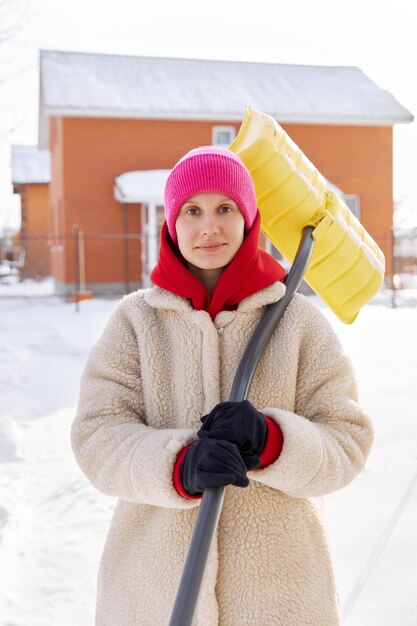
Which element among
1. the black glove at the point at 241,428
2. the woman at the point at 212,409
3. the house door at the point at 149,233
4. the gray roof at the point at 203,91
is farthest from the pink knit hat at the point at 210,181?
the gray roof at the point at 203,91

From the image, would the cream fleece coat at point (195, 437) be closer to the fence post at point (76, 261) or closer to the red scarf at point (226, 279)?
the red scarf at point (226, 279)

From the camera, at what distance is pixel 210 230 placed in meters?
1.58

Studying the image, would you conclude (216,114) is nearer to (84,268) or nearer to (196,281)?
(84,268)

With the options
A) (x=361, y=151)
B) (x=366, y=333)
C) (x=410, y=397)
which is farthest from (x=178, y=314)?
(x=361, y=151)

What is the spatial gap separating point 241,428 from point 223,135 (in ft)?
56.5

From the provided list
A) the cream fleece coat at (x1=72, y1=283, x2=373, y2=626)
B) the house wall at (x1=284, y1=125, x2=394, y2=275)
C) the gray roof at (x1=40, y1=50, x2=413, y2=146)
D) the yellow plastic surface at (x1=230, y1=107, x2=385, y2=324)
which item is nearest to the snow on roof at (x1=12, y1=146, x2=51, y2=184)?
the gray roof at (x1=40, y1=50, x2=413, y2=146)

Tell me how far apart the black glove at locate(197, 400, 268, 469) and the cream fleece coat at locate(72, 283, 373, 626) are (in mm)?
72

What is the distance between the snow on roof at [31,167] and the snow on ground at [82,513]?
2605cm

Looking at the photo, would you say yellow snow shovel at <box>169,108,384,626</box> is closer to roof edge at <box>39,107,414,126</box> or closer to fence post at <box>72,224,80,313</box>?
fence post at <box>72,224,80,313</box>

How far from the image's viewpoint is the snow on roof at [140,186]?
16.0 meters

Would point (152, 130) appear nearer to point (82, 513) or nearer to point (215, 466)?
point (82, 513)

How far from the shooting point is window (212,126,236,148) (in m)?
17.7

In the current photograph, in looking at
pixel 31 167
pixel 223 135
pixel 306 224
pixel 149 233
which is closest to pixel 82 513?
pixel 306 224

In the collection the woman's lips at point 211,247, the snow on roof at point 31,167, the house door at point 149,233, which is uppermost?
the snow on roof at point 31,167
